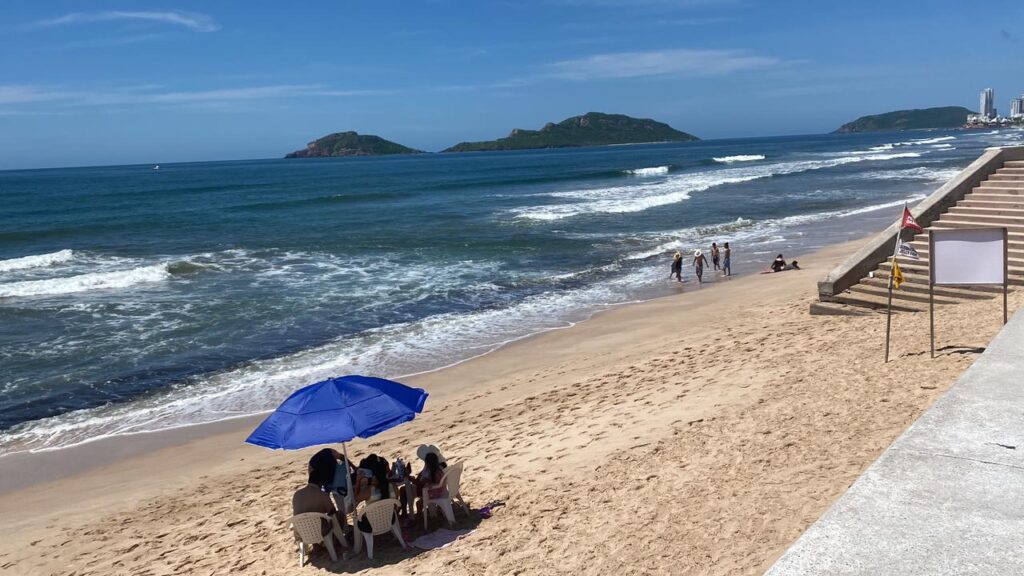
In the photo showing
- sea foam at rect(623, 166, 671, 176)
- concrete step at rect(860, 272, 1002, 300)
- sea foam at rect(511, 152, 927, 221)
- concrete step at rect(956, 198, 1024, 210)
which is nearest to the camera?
concrete step at rect(860, 272, 1002, 300)

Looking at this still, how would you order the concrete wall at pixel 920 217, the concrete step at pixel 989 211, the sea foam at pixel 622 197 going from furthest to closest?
the sea foam at pixel 622 197
the concrete step at pixel 989 211
the concrete wall at pixel 920 217

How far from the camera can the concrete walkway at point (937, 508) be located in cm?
402

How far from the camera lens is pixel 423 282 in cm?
2383

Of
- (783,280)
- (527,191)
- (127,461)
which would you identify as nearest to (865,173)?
(527,191)

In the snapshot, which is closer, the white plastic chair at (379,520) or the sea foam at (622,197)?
the white plastic chair at (379,520)

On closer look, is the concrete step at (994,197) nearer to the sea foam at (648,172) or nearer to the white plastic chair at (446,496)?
the white plastic chair at (446,496)

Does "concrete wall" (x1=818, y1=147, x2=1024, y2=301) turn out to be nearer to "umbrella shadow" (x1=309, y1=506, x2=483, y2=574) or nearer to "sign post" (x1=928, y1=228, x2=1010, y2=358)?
"sign post" (x1=928, y1=228, x2=1010, y2=358)

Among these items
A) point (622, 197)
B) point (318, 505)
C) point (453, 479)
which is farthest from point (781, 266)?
point (622, 197)

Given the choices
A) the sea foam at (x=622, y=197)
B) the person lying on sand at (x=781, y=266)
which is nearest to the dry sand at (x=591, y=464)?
the person lying on sand at (x=781, y=266)

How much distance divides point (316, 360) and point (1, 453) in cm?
545

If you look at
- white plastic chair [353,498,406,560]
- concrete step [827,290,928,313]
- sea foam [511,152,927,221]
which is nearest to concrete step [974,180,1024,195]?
concrete step [827,290,928,313]

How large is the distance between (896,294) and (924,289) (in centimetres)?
43

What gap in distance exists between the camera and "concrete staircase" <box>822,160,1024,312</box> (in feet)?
41.9

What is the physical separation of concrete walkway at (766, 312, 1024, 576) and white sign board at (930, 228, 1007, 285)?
8.44 ft
